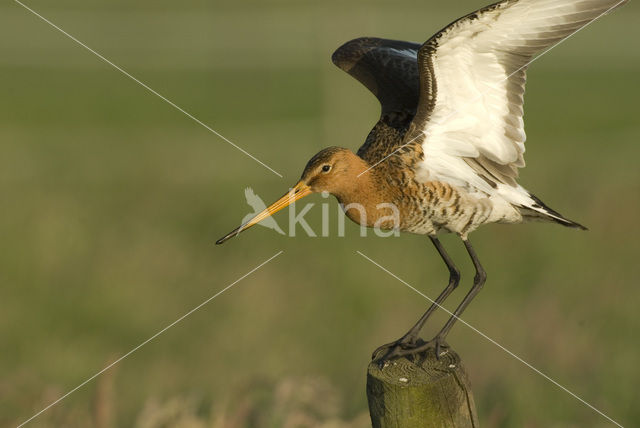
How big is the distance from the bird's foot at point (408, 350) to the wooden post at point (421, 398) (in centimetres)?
17

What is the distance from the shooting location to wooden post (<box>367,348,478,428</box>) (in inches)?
171

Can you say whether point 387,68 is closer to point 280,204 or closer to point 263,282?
point 280,204

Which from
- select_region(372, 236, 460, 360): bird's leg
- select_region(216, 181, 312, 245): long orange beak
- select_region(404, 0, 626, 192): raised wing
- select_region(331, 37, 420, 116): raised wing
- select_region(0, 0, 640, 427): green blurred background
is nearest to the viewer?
select_region(404, 0, 626, 192): raised wing

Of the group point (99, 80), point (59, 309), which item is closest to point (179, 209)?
point (59, 309)

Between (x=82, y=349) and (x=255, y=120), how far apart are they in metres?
12.6

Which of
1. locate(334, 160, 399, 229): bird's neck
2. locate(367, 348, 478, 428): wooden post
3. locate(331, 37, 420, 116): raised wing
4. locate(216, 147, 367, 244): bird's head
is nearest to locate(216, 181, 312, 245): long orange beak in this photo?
locate(216, 147, 367, 244): bird's head

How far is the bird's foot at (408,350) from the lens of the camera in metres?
4.84

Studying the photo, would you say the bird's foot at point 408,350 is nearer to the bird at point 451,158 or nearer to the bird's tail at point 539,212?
the bird at point 451,158

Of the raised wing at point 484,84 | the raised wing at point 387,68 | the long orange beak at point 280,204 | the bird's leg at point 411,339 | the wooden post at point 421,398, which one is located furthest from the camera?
the raised wing at point 387,68

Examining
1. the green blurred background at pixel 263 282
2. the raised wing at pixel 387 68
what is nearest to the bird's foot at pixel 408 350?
the green blurred background at pixel 263 282

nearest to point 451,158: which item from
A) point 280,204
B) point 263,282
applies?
point 280,204

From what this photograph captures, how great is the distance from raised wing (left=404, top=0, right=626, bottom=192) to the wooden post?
58.3 inches

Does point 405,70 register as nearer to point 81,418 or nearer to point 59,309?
point 81,418

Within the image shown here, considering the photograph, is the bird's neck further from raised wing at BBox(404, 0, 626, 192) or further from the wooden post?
the wooden post
